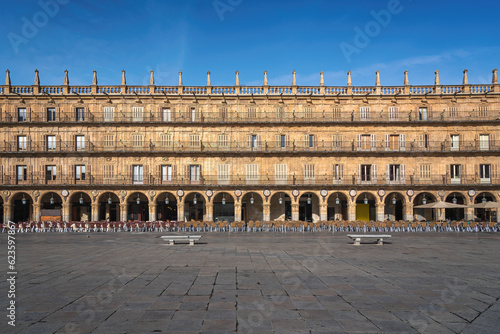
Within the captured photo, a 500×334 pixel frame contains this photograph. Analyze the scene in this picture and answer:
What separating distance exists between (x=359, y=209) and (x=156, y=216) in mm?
20178

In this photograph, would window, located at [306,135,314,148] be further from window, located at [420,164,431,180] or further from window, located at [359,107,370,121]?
window, located at [420,164,431,180]

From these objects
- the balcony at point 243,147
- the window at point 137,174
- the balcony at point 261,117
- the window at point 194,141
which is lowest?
the window at point 137,174

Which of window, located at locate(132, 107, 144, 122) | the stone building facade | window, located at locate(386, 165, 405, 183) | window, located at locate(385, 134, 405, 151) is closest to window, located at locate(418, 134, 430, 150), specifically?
the stone building facade

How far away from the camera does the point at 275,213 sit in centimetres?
3912

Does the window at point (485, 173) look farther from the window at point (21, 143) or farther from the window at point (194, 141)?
the window at point (21, 143)

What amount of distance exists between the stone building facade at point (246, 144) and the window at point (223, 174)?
0.33ft

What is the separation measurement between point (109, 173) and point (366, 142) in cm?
2469

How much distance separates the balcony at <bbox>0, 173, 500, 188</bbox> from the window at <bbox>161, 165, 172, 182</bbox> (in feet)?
0.76

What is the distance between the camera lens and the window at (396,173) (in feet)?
122

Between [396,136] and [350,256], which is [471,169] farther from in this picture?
[350,256]

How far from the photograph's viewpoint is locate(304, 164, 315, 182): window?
37.2m

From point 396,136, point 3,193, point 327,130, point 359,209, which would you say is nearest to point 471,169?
point 396,136

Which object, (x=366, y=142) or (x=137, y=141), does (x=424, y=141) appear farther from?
(x=137, y=141)

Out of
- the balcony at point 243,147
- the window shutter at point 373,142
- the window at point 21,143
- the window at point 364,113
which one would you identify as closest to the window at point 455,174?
the balcony at point 243,147
